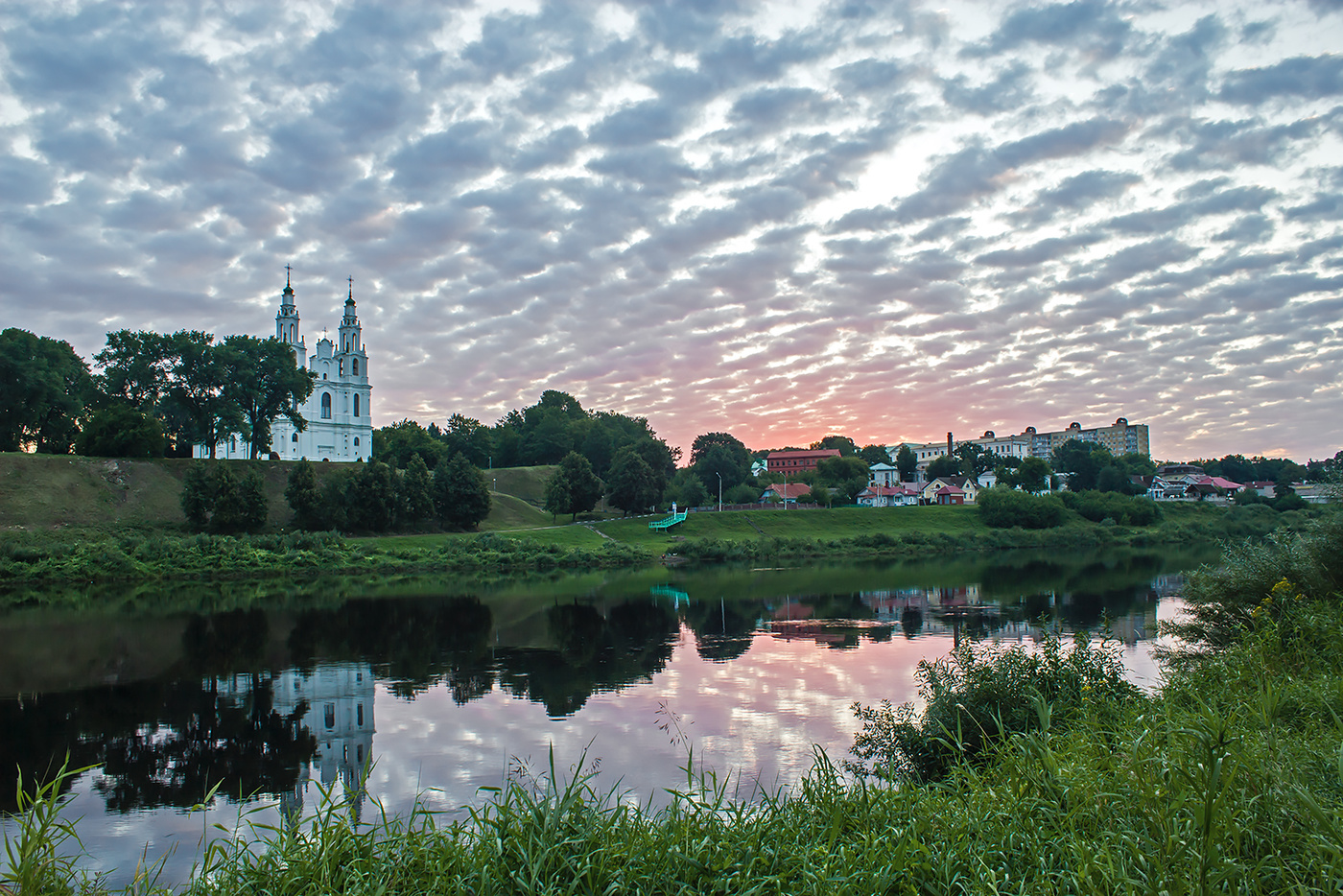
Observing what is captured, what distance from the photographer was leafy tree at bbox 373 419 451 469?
262 feet

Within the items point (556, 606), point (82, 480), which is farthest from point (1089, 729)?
point (82, 480)

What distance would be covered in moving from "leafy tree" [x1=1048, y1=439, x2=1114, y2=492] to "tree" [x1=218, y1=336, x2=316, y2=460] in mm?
89013

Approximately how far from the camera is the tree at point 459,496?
54719 millimetres

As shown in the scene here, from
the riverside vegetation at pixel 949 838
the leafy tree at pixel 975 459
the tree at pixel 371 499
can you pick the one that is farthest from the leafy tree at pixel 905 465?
the riverside vegetation at pixel 949 838

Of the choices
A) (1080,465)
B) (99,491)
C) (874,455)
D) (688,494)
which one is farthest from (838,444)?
(99,491)

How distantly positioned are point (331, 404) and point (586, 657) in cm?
6142

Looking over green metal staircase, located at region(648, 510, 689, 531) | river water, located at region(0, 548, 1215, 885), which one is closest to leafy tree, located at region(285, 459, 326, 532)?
river water, located at region(0, 548, 1215, 885)

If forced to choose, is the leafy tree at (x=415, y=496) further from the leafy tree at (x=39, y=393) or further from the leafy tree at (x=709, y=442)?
the leafy tree at (x=709, y=442)

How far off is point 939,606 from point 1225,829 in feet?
88.6

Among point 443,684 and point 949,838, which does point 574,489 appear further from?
point 949,838

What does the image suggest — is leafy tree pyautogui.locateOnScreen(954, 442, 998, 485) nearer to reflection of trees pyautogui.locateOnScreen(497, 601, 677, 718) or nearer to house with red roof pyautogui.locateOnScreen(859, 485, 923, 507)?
house with red roof pyautogui.locateOnScreen(859, 485, 923, 507)

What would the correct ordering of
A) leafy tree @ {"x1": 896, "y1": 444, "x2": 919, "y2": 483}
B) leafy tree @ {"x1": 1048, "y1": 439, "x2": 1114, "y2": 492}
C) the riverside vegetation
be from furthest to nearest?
leafy tree @ {"x1": 896, "y1": 444, "x2": 919, "y2": 483} → leafy tree @ {"x1": 1048, "y1": 439, "x2": 1114, "y2": 492} → the riverside vegetation

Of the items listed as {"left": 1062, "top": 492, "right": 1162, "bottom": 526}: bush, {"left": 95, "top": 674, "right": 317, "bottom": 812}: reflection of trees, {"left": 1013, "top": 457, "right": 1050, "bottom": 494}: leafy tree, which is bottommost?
{"left": 95, "top": 674, "right": 317, "bottom": 812}: reflection of trees

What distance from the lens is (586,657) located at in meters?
21.4
